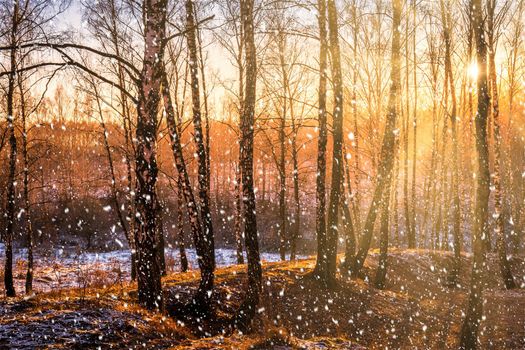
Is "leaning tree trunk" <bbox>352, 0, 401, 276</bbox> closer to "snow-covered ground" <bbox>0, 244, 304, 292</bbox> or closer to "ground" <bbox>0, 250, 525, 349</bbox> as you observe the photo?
"ground" <bbox>0, 250, 525, 349</bbox>

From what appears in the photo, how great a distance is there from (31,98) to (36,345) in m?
12.2

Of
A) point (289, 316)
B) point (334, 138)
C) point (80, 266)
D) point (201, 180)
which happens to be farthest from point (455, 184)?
point (80, 266)

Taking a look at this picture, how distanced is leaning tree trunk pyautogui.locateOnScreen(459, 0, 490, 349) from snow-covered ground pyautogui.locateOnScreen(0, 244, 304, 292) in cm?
1140

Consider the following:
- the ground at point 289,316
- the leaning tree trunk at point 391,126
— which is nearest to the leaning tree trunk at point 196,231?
the ground at point 289,316

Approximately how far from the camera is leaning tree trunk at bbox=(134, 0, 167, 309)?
6785 millimetres

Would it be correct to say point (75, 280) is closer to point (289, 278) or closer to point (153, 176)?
point (289, 278)

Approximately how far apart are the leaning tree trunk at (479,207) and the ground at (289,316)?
1.07m

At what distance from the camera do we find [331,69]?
10.1 m

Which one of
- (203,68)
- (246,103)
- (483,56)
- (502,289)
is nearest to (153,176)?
(246,103)

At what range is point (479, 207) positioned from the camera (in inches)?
309

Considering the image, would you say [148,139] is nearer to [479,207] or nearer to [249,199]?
[249,199]

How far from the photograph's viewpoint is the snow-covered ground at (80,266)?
16763 mm

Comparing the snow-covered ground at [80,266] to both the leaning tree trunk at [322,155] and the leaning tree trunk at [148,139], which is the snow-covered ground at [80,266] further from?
the leaning tree trunk at [322,155]

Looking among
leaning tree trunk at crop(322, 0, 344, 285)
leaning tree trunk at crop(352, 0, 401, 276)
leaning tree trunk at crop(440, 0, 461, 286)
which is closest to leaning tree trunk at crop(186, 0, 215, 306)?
leaning tree trunk at crop(322, 0, 344, 285)
